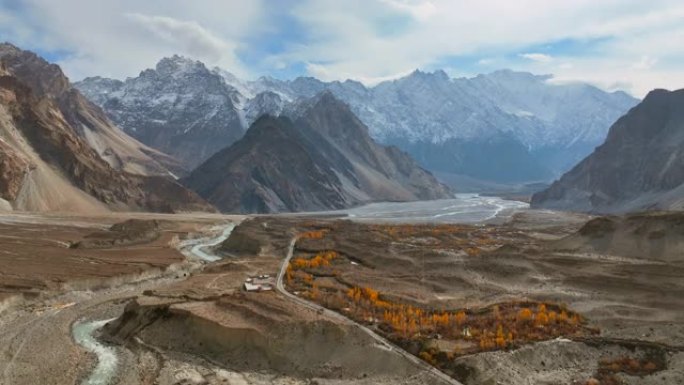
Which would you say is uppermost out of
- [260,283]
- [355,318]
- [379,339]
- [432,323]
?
[260,283]

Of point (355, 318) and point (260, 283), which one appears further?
point (260, 283)

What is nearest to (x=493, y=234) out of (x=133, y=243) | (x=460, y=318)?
(x=133, y=243)

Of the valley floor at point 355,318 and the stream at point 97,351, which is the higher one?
the valley floor at point 355,318

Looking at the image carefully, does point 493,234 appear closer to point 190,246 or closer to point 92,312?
point 190,246

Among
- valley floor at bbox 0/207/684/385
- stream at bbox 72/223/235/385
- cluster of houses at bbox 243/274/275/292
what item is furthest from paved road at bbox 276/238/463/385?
stream at bbox 72/223/235/385

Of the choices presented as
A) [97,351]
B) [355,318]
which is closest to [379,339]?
[355,318]

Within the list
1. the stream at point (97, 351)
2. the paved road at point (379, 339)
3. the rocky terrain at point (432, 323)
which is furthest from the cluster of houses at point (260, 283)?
the stream at point (97, 351)

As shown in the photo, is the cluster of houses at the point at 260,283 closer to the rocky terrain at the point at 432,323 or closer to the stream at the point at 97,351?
the rocky terrain at the point at 432,323

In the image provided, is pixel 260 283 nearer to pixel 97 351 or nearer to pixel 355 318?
pixel 355 318
